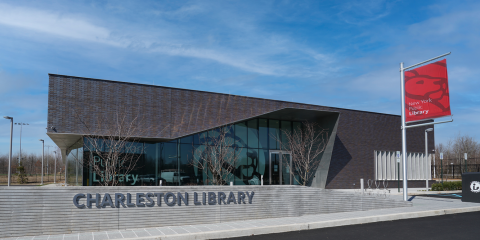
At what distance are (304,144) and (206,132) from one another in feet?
27.0

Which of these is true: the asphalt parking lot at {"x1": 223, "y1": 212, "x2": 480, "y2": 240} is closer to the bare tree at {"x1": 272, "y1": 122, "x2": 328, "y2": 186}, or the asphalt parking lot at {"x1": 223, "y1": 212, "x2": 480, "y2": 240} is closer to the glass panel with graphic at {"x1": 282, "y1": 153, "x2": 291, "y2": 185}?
the bare tree at {"x1": 272, "y1": 122, "x2": 328, "y2": 186}

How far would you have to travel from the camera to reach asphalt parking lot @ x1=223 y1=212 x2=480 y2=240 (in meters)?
10.2

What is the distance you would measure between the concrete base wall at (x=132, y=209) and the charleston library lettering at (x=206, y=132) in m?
6.88

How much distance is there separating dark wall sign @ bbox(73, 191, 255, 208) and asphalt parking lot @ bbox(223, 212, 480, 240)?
2.12 meters

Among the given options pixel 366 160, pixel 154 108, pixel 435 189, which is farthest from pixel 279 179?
pixel 435 189

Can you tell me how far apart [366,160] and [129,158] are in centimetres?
2053

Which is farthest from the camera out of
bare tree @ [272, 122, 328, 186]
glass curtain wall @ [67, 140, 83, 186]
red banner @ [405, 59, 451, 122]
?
bare tree @ [272, 122, 328, 186]

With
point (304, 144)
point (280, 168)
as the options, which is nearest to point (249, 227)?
point (304, 144)

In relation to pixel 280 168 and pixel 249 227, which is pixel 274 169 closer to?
pixel 280 168

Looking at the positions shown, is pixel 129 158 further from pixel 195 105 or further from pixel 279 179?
pixel 279 179

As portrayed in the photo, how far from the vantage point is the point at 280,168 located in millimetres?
27969

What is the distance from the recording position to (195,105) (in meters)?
22.9

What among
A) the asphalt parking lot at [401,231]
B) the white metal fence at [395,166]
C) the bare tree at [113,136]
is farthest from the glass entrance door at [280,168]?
the asphalt parking lot at [401,231]

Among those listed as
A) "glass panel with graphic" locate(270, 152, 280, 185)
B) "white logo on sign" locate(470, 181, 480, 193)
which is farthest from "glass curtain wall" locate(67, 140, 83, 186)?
"white logo on sign" locate(470, 181, 480, 193)
